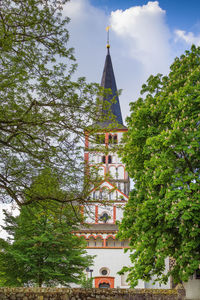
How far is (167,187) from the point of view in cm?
1302

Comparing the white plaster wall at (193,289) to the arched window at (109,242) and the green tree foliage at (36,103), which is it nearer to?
the green tree foliage at (36,103)

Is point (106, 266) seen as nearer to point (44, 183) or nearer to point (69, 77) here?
point (44, 183)

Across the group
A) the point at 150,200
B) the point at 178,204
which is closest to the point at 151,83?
the point at 150,200

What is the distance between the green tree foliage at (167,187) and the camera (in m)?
11.8

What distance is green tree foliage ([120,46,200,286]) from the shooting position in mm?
11844

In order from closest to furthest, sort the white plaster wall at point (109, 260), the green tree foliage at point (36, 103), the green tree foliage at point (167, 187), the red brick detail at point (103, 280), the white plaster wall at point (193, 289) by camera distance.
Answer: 1. the green tree foliage at point (36, 103)
2. the green tree foliage at point (167, 187)
3. the white plaster wall at point (193, 289)
4. the red brick detail at point (103, 280)
5. the white plaster wall at point (109, 260)

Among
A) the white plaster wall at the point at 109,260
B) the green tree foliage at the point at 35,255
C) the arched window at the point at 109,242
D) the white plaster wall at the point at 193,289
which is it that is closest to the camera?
the white plaster wall at the point at 193,289

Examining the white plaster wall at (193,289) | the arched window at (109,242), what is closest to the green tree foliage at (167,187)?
the white plaster wall at (193,289)

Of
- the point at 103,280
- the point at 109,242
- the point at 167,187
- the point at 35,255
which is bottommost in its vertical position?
the point at 103,280

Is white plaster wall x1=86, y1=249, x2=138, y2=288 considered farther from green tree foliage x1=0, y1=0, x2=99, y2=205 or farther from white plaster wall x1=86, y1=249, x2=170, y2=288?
green tree foliage x1=0, y1=0, x2=99, y2=205

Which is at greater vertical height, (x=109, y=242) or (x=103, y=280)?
(x=109, y=242)

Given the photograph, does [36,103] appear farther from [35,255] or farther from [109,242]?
[109,242]

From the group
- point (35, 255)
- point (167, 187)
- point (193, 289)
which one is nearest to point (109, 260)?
point (35, 255)

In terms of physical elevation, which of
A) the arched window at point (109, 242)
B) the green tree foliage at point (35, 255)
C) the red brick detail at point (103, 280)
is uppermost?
the arched window at point (109, 242)
